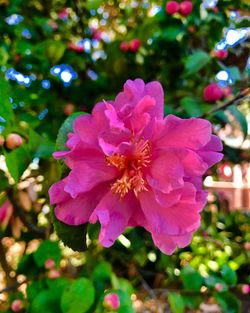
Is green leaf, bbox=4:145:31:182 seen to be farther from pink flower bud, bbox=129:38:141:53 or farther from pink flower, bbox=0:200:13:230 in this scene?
pink flower bud, bbox=129:38:141:53

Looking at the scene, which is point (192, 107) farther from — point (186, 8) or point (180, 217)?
point (180, 217)

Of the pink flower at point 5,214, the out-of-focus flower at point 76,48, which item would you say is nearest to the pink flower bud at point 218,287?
the pink flower at point 5,214

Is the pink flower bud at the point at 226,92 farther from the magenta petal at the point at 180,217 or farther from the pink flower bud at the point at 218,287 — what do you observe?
the magenta petal at the point at 180,217

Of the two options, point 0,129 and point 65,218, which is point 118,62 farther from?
point 65,218

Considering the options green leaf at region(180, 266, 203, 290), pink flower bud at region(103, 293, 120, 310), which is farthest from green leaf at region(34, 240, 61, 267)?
green leaf at region(180, 266, 203, 290)

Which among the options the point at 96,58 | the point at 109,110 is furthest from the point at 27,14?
the point at 109,110
